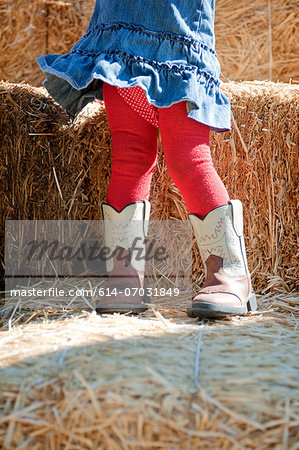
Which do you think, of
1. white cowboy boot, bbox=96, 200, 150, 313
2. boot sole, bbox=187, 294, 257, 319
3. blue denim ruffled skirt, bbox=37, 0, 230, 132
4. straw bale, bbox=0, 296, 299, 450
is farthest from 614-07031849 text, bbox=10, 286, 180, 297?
blue denim ruffled skirt, bbox=37, 0, 230, 132

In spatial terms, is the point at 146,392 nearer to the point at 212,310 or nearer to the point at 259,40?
the point at 212,310

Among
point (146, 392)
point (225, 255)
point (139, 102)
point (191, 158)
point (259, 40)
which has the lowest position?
point (146, 392)

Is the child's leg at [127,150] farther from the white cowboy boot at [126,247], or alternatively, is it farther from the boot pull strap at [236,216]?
the boot pull strap at [236,216]

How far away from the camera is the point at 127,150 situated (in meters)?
0.96

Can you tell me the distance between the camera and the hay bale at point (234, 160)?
3.82 ft

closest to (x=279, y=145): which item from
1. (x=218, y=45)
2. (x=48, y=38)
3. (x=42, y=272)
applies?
(x=42, y=272)

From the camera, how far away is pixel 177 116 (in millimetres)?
916

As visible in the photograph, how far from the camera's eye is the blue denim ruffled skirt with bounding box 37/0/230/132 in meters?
0.88

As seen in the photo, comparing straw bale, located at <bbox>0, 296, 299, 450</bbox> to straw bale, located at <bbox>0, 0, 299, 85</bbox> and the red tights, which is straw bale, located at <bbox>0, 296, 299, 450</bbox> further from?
straw bale, located at <bbox>0, 0, 299, 85</bbox>

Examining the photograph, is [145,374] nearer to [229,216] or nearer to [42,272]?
[229,216]

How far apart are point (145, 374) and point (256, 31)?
5.76ft

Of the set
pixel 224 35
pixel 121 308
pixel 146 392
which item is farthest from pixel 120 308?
pixel 224 35

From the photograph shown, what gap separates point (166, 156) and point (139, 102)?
0.12 metres

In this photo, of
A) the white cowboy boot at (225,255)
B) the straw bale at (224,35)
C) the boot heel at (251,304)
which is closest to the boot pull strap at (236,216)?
the white cowboy boot at (225,255)
